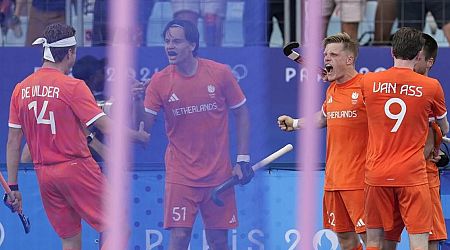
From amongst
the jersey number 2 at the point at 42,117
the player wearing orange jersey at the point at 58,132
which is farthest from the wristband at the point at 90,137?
the jersey number 2 at the point at 42,117

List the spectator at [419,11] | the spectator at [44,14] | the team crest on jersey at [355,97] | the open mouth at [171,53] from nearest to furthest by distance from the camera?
1. the open mouth at [171,53]
2. the team crest on jersey at [355,97]
3. the spectator at [44,14]
4. the spectator at [419,11]

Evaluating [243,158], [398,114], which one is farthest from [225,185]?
[398,114]

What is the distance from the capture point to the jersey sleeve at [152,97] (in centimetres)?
362

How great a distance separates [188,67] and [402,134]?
6.69 feet

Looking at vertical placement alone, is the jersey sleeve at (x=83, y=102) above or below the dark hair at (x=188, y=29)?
below

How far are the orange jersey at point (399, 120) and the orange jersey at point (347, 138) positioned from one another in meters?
0.25

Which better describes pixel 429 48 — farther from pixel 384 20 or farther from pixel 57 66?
pixel 384 20

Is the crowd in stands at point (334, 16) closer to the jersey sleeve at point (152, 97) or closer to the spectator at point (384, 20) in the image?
the spectator at point (384, 20)

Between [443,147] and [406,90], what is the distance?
63.2 inches

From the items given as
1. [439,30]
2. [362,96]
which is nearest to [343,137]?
[362,96]

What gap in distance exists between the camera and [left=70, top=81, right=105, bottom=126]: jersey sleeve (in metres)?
5.47

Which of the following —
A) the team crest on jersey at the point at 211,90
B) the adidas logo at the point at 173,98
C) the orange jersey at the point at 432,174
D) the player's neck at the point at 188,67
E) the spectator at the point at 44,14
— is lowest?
the orange jersey at the point at 432,174

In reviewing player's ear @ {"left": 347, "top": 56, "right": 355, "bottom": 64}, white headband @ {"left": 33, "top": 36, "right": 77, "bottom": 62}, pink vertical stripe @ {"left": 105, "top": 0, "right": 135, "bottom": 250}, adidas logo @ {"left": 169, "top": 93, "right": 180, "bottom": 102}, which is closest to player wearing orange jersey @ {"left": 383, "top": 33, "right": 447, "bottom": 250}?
player's ear @ {"left": 347, "top": 56, "right": 355, "bottom": 64}

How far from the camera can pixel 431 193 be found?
18.6 feet
